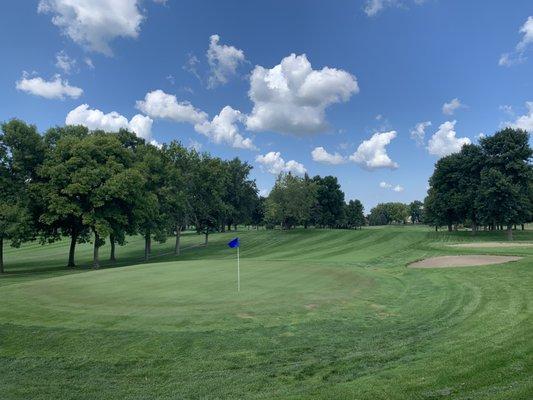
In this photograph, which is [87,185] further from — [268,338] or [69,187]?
[268,338]

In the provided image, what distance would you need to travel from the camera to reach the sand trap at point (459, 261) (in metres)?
27.8

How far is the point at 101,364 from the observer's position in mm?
10047

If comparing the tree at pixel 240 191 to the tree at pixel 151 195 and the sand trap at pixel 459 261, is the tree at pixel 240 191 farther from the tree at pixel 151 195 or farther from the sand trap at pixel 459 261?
the sand trap at pixel 459 261

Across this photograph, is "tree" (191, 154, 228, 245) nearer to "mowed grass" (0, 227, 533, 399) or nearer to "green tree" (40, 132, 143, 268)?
"green tree" (40, 132, 143, 268)

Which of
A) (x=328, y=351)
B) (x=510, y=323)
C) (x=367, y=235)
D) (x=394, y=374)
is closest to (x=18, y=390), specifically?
(x=328, y=351)

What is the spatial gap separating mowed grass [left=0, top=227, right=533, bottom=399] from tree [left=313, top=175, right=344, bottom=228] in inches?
3226

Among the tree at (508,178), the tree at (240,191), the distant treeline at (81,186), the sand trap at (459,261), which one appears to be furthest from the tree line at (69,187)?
the tree at (240,191)

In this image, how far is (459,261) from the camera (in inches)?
1157

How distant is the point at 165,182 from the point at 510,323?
46.0 metres

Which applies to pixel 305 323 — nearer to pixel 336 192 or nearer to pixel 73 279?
pixel 73 279

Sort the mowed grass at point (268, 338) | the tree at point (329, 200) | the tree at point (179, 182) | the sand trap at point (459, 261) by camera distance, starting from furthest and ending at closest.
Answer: the tree at point (329, 200), the tree at point (179, 182), the sand trap at point (459, 261), the mowed grass at point (268, 338)

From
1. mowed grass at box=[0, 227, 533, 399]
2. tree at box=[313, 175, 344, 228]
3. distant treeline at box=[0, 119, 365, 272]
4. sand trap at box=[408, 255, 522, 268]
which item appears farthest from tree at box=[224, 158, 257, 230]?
mowed grass at box=[0, 227, 533, 399]

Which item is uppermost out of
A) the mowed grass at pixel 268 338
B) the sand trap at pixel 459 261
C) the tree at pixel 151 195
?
the tree at pixel 151 195

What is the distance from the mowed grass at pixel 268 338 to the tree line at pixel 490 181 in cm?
3459
